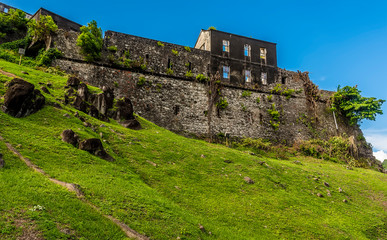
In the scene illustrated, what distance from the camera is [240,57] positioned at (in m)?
31.1

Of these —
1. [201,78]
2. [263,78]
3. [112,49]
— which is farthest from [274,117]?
[112,49]

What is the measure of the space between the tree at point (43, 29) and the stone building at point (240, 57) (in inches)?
621

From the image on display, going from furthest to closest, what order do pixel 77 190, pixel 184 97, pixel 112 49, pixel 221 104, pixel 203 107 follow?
pixel 221 104, pixel 203 107, pixel 184 97, pixel 112 49, pixel 77 190

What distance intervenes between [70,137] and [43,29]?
675 inches

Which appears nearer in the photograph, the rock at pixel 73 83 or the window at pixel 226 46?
the rock at pixel 73 83

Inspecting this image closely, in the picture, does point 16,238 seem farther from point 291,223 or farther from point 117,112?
point 117,112

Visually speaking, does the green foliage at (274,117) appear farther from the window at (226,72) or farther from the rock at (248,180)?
the rock at (248,180)

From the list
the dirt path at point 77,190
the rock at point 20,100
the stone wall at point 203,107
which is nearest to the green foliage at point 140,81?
the stone wall at point 203,107

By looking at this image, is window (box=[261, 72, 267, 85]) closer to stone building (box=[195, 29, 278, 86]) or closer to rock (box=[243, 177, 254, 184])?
stone building (box=[195, 29, 278, 86])

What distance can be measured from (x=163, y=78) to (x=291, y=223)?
19.7 m

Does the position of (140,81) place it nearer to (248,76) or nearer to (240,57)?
(240,57)

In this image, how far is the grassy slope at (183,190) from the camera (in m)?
8.52

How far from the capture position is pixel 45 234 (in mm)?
6289

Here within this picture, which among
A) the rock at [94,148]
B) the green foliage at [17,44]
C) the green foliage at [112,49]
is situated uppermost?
the green foliage at [112,49]
